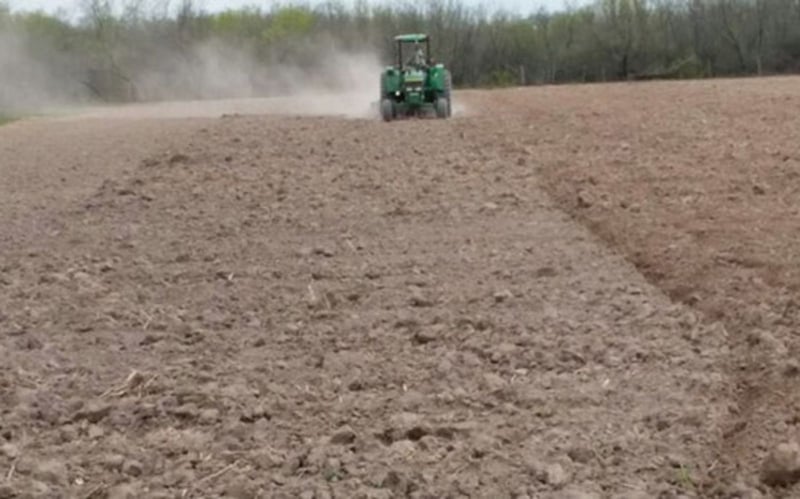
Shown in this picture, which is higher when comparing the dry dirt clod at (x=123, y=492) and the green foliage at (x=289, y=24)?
the green foliage at (x=289, y=24)

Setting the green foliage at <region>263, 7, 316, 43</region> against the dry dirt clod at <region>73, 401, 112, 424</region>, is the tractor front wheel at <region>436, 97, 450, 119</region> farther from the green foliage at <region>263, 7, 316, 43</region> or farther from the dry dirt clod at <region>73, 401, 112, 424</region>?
the green foliage at <region>263, 7, 316, 43</region>

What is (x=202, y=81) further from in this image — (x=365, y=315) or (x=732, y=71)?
(x=365, y=315)

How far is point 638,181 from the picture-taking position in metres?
11.8

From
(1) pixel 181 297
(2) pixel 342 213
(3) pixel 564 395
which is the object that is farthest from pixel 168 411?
(2) pixel 342 213

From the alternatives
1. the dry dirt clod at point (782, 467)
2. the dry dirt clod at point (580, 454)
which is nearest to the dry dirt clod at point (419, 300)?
the dry dirt clod at point (580, 454)

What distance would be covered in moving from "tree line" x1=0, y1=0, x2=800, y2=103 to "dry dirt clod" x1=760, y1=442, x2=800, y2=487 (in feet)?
203

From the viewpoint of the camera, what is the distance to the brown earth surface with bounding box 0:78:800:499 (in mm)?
4566

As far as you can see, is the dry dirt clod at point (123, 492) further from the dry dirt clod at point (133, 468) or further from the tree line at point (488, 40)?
the tree line at point (488, 40)

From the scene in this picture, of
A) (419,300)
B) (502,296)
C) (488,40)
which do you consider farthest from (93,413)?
(488,40)

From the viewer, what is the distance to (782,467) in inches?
167

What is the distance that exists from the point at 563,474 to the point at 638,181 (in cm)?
780

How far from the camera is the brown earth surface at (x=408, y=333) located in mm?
4566

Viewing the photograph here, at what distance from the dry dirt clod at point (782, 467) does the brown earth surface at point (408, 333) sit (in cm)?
7

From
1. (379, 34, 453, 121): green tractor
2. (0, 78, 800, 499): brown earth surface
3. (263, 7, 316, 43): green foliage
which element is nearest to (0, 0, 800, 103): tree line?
(263, 7, 316, 43): green foliage
